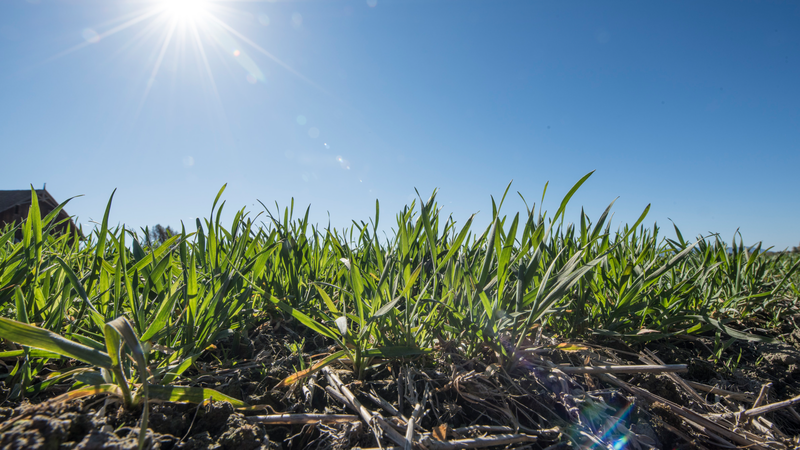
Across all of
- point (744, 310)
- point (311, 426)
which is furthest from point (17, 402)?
point (744, 310)

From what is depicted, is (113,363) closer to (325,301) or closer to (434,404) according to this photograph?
(325,301)

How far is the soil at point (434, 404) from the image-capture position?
58cm

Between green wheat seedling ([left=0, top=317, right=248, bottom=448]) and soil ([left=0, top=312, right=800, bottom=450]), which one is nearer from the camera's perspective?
green wheat seedling ([left=0, top=317, right=248, bottom=448])

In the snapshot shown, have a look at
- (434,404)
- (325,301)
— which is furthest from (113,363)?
(434,404)

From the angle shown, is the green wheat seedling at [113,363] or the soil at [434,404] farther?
the soil at [434,404]

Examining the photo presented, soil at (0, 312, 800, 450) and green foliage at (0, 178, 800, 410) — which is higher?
green foliage at (0, 178, 800, 410)

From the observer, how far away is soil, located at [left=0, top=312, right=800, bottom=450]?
58 cm

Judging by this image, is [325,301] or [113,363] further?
[325,301]

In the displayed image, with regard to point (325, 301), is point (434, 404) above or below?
below

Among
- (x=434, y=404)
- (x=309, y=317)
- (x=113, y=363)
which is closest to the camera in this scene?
(x=113, y=363)

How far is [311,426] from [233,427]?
0.15 m

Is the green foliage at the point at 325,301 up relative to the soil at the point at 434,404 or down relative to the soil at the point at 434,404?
up

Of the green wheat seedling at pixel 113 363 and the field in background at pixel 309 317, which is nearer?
the green wheat seedling at pixel 113 363

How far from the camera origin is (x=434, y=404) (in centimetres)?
78
